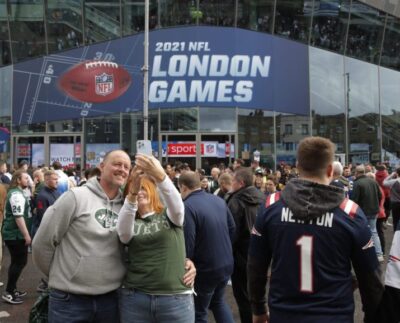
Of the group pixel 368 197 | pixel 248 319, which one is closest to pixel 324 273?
pixel 248 319

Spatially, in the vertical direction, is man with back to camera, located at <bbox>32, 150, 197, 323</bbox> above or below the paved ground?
above

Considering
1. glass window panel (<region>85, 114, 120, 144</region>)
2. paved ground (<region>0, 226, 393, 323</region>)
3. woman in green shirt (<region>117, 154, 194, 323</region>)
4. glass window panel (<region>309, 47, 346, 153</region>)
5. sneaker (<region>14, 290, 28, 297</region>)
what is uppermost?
glass window panel (<region>309, 47, 346, 153</region>)

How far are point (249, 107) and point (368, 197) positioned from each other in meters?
12.4

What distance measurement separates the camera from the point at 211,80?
21734 mm

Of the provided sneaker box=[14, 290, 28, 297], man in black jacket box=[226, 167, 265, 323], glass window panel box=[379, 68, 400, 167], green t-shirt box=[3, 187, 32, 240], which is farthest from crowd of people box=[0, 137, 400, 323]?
glass window panel box=[379, 68, 400, 167]

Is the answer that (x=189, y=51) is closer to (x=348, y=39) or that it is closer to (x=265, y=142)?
(x=265, y=142)

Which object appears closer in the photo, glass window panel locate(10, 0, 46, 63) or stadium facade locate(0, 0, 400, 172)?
stadium facade locate(0, 0, 400, 172)

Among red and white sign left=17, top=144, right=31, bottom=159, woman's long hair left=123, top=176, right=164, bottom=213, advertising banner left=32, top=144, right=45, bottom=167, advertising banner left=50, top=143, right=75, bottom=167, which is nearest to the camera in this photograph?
woman's long hair left=123, top=176, right=164, bottom=213

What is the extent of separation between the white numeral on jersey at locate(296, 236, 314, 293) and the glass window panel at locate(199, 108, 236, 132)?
63.0 feet

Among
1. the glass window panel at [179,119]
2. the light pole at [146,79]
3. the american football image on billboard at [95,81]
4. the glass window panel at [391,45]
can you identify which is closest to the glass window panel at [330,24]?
the glass window panel at [391,45]

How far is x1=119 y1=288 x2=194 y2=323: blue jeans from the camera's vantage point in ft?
11.0

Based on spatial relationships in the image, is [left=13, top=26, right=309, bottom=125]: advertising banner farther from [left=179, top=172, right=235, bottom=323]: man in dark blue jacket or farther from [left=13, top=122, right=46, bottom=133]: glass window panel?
[left=179, top=172, right=235, bottom=323]: man in dark blue jacket

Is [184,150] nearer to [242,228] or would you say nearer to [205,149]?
[205,149]

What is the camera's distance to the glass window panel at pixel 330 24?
914 inches
